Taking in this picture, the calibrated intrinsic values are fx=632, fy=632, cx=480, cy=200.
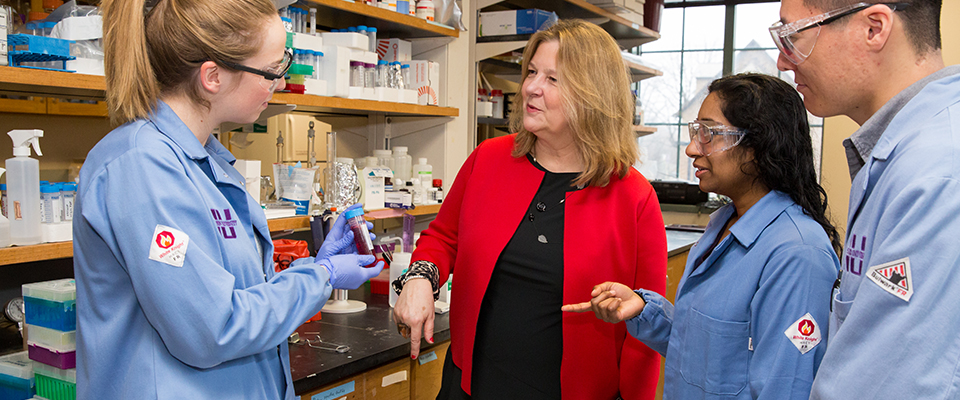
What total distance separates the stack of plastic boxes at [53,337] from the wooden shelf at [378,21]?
4.21ft

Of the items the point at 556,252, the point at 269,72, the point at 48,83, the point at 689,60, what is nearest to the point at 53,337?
the point at 48,83

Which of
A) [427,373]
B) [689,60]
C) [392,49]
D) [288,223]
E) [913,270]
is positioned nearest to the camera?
[913,270]

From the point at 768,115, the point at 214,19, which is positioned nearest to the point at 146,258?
the point at 214,19

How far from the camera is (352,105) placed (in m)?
2.39

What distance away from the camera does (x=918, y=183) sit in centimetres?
71

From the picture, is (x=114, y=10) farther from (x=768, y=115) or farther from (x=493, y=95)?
(x=493, y=95)

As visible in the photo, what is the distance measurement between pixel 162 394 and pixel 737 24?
734 cm

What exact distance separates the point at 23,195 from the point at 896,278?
1863mm

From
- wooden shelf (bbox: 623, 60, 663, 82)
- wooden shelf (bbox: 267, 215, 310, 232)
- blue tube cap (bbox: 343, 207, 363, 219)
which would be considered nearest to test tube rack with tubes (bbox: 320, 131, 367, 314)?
wooden shelf (bbox: 267, 215, 310, 232)

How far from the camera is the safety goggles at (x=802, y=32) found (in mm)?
898

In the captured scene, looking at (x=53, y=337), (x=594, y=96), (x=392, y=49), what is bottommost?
(x=53, y=337)

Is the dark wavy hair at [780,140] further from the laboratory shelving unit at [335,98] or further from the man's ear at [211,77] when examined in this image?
the laboratory shelving unit at [335,98]

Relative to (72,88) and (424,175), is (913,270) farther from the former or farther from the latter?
(424,175)

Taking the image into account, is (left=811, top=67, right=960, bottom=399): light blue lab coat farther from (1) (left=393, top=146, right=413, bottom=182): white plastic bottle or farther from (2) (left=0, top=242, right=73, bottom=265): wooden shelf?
(1) (left=393, top=146, right=413, bottom=182): white plastic bottle
